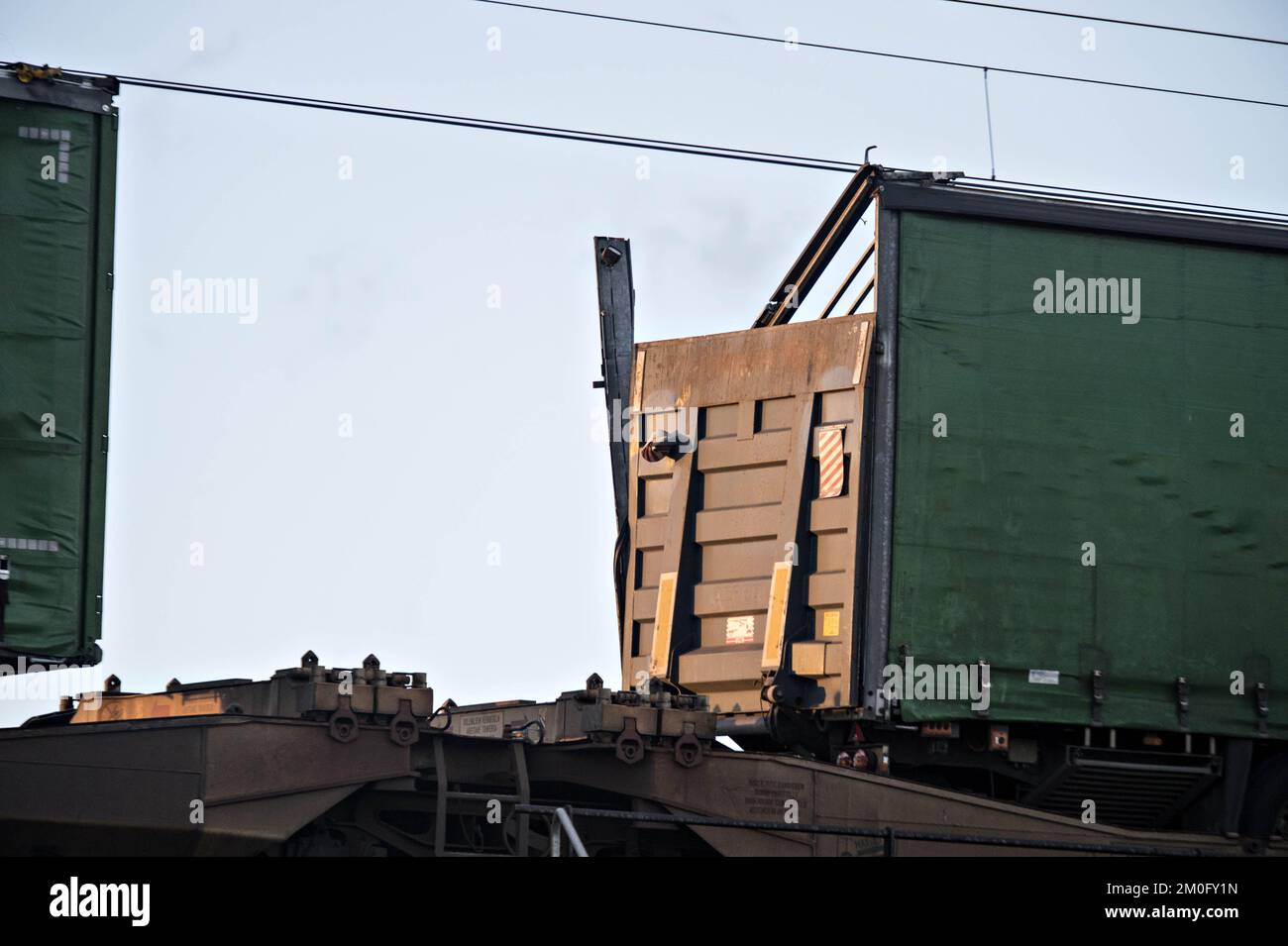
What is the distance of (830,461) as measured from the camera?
14273mm

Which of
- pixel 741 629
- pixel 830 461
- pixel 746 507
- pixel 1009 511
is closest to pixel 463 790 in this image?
pixel 741 629

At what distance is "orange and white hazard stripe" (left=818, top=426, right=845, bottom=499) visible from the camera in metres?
14.2

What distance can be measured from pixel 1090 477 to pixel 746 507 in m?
2.61

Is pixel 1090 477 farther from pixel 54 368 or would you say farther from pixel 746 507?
pixel 54 368

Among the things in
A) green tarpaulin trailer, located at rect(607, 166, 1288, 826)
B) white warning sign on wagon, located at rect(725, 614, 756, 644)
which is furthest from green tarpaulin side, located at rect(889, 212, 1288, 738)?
white warning sign on wagon, located at rect(725, 614, 756, 644)

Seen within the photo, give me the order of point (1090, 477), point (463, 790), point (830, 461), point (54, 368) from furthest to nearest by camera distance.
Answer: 1. point (1090, 477)
2. point (830, 461)
3. point (463, 790)
4. point (54, 368)

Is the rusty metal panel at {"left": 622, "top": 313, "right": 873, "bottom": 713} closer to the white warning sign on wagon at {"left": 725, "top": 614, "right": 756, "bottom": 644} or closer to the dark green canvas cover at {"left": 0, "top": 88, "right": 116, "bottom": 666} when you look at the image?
the white warning sign on wagon at {"left": 725, "top": 614, "right": 756, "bottom": 644}

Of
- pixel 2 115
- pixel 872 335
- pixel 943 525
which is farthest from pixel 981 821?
pixel 2 115

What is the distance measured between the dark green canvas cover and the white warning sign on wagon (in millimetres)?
4821

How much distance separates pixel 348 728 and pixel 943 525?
4.59 m

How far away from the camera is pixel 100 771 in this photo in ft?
38.3

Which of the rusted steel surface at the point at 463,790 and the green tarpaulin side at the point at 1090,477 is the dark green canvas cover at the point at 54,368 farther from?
the green tarpaulin side at the point at 1090,477
